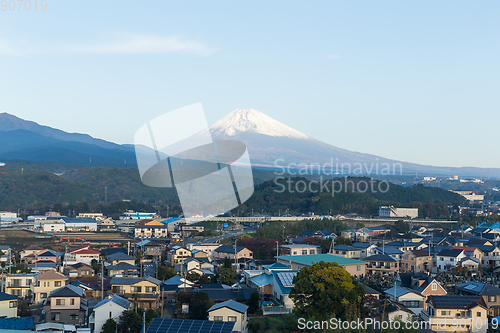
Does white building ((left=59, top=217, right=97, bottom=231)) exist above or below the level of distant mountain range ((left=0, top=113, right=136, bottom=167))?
below

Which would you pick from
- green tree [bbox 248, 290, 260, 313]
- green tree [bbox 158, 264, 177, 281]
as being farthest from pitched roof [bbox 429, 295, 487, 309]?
green tree [bbox 158, 264, 177, 281]

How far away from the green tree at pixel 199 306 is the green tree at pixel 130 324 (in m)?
1.04

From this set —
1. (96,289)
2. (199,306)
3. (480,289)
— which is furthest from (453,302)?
(96,289)

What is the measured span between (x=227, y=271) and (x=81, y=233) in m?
14.9

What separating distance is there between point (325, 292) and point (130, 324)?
9.88 ft

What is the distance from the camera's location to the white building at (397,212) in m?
34.8

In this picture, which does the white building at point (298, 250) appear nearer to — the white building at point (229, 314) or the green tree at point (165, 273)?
the green tree at point (165, 273)

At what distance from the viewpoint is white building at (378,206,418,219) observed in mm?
34750

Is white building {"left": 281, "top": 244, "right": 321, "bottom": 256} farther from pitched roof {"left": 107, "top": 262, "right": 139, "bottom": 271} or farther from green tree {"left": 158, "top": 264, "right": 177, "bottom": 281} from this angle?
pitched roof {"left": 107, "top": 262, "right": 139, "bottom": 271}

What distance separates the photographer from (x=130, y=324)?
26.9 ft

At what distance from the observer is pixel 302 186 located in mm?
45281

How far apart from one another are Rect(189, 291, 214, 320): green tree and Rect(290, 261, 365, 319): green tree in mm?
1598

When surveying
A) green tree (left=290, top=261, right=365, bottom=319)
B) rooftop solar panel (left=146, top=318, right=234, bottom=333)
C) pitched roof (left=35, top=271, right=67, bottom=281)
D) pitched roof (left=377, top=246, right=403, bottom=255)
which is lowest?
pitched roof (left=377, top=246, right=403, bottom=255)

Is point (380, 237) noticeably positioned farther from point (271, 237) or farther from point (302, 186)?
point (302, 186)
